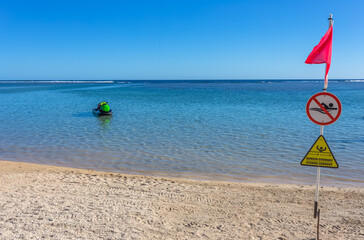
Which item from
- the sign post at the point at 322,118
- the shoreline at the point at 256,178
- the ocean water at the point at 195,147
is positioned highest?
the sign post at the point at 322,118

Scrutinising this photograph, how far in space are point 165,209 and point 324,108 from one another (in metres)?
3.71

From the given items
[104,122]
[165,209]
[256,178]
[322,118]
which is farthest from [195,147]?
[104,122]

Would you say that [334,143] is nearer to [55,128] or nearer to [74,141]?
[74,141]

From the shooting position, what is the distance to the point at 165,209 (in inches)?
246

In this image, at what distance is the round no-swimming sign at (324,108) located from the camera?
4.70 m

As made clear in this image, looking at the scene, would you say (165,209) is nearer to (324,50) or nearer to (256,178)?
(256,178)

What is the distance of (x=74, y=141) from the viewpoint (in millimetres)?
14352

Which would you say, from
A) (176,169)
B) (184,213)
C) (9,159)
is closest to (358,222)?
(184,213)

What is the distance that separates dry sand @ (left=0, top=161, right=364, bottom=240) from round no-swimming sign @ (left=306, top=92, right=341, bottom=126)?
2.04m

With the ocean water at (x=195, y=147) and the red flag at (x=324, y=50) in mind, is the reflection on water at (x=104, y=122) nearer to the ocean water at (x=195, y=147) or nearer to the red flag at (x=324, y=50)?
the ocean water at (x=195, y=147)

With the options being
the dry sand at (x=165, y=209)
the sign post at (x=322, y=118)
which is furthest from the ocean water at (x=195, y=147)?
the sign post at (x=322, y=118)

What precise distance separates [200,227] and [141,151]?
7.21 metres

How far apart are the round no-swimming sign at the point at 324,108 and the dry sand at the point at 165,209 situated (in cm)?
204

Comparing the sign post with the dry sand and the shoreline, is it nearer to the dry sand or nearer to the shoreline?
the dry sand
